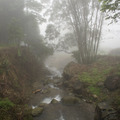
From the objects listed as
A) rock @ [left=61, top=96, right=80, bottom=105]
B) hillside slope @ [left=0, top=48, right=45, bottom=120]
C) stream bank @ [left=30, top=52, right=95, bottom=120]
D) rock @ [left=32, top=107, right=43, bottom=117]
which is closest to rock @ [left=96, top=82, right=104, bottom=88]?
stream bank @ [left=30, top=52, right=95, bottom=120]

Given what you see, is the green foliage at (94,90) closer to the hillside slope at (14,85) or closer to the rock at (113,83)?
the rock at (113,83)

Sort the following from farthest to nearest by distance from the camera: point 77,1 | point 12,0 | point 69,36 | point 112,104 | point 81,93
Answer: point 69,36, point 12,0, point 77,1, point 81,93, point 112,104

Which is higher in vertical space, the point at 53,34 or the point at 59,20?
the point at 59,20

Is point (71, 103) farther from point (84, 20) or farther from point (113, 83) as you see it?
point (84, 20)

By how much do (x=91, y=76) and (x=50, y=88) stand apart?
3.65 metres

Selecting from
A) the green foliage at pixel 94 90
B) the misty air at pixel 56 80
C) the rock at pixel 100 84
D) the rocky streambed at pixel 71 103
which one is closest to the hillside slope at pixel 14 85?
the misty air at pixel 56 80

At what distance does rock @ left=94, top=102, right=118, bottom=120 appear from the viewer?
5.22m

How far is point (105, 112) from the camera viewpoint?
215 inches

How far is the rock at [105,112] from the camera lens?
5225 mm

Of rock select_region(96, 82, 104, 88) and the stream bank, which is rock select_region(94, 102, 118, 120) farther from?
rock select_region(96, 82, 104, 88)

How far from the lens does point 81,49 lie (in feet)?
44.0

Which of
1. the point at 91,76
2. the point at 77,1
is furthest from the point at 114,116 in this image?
the point at 77,1

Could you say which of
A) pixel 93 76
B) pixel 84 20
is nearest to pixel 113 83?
pixel 93 76

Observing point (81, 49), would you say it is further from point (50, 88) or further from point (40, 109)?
point (40, 109)
